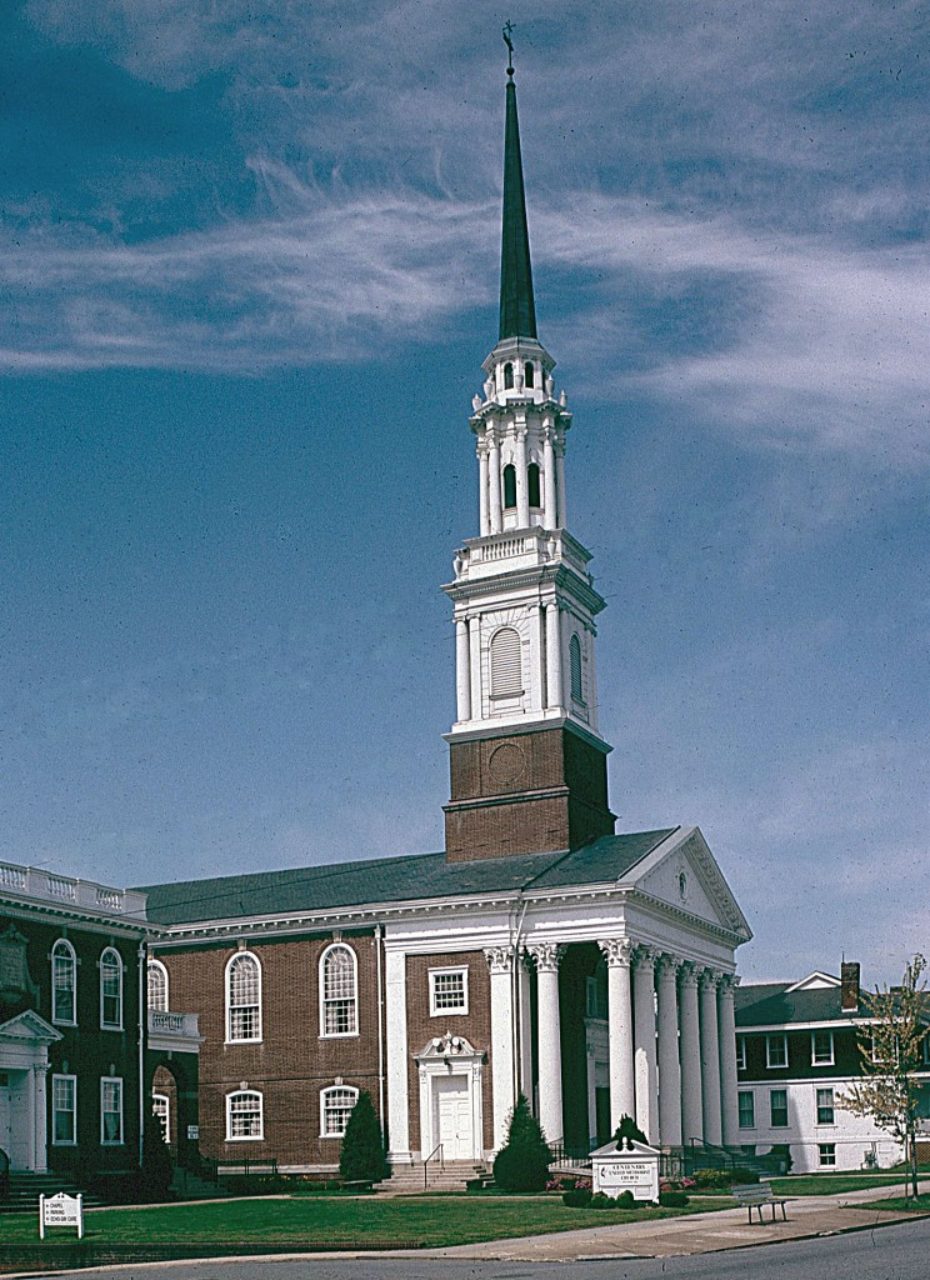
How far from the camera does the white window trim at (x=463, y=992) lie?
186ft

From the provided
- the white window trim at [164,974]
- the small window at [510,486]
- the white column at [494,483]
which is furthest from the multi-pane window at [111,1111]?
the small window at [510,486]

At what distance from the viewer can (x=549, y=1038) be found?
5444cm

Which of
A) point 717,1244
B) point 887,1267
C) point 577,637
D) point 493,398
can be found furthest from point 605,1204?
point 493,398

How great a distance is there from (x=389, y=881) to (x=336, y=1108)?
26.3 ft

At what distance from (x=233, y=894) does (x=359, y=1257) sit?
38.8m

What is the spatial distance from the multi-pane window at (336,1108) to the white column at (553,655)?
48.9 feet

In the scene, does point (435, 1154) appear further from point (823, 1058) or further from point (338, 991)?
point (823, 1058)

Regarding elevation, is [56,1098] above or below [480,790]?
below

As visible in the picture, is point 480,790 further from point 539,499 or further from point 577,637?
A: point 539,499

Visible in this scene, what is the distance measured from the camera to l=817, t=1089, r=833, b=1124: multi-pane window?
7194 centimetres

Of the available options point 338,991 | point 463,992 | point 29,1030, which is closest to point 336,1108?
point 338,991

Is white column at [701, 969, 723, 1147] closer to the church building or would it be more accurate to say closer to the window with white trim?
A: the church building

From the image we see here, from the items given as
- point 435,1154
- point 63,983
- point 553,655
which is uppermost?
point 553,655

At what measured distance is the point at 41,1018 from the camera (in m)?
47.3
